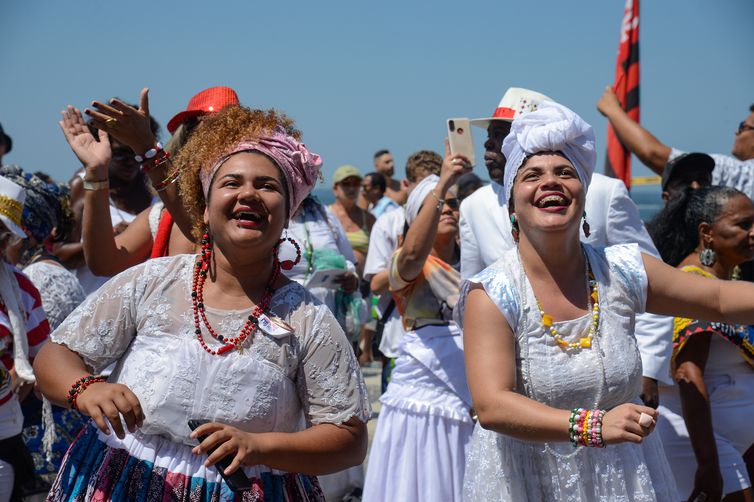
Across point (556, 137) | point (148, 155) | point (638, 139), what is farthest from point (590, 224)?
point (148, 155)

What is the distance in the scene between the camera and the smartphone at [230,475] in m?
2.44

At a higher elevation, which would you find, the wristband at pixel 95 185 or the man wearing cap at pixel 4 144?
the man wearing cap at pixel 4 144

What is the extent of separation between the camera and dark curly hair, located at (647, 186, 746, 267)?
15.4 ft

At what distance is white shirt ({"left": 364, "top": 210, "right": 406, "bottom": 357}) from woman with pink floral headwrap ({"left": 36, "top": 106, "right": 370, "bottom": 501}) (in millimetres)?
3439

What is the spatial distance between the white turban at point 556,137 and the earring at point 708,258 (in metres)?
1.65

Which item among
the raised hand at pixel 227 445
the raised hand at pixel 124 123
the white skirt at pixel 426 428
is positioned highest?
the raised hand at pixel 124 123

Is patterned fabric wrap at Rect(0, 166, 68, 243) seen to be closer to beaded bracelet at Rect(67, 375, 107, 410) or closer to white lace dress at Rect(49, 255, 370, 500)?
white lace dress at Rect(49, 255, 370, 500)

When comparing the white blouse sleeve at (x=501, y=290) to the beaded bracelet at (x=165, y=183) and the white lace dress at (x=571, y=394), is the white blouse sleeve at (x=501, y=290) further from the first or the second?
the beaded bracelet at (x=165, y=183)

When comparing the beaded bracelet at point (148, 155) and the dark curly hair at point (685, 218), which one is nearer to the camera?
the beaded bracelet at point (148, 155)

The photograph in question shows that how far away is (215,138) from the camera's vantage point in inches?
115

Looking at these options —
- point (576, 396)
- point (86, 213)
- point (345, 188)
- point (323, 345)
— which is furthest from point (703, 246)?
point (345, 188)

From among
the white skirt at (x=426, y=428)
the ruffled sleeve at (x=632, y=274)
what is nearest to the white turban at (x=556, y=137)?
the ruffled sleeve at (x=632, y=274)

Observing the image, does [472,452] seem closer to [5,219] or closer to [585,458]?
[585,458]

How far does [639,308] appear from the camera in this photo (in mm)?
3176
